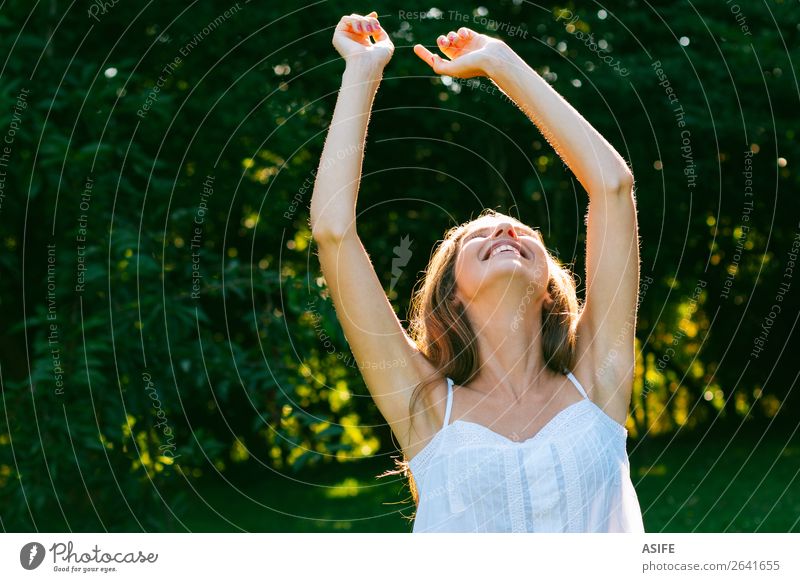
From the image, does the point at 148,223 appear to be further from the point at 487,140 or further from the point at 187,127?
the point at 487,140

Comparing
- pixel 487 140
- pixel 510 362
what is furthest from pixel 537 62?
pixel 510 362

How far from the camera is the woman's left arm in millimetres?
3367

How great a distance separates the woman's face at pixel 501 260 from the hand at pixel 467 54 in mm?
505

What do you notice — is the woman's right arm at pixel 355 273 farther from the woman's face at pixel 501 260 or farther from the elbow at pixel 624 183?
the elbow at pixel 624 183

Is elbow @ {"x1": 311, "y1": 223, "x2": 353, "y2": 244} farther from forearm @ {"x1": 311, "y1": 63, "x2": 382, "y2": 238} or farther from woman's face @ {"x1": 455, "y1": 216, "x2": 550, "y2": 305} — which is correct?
woman's face @ {"x1": 455, "y1": 216, "x2": 550, "y2": 305}

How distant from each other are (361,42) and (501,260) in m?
0.86

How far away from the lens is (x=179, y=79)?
7.16 m

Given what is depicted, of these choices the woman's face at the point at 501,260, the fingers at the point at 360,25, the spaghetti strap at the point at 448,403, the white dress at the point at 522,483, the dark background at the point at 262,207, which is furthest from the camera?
the dark background at the point at 262,207

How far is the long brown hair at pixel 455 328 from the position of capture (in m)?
3.51

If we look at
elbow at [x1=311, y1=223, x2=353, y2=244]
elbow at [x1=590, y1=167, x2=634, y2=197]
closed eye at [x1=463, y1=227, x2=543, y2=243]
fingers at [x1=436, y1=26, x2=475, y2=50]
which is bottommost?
closed eye at [x1=463, y1=227, x2=543, y2=243]
